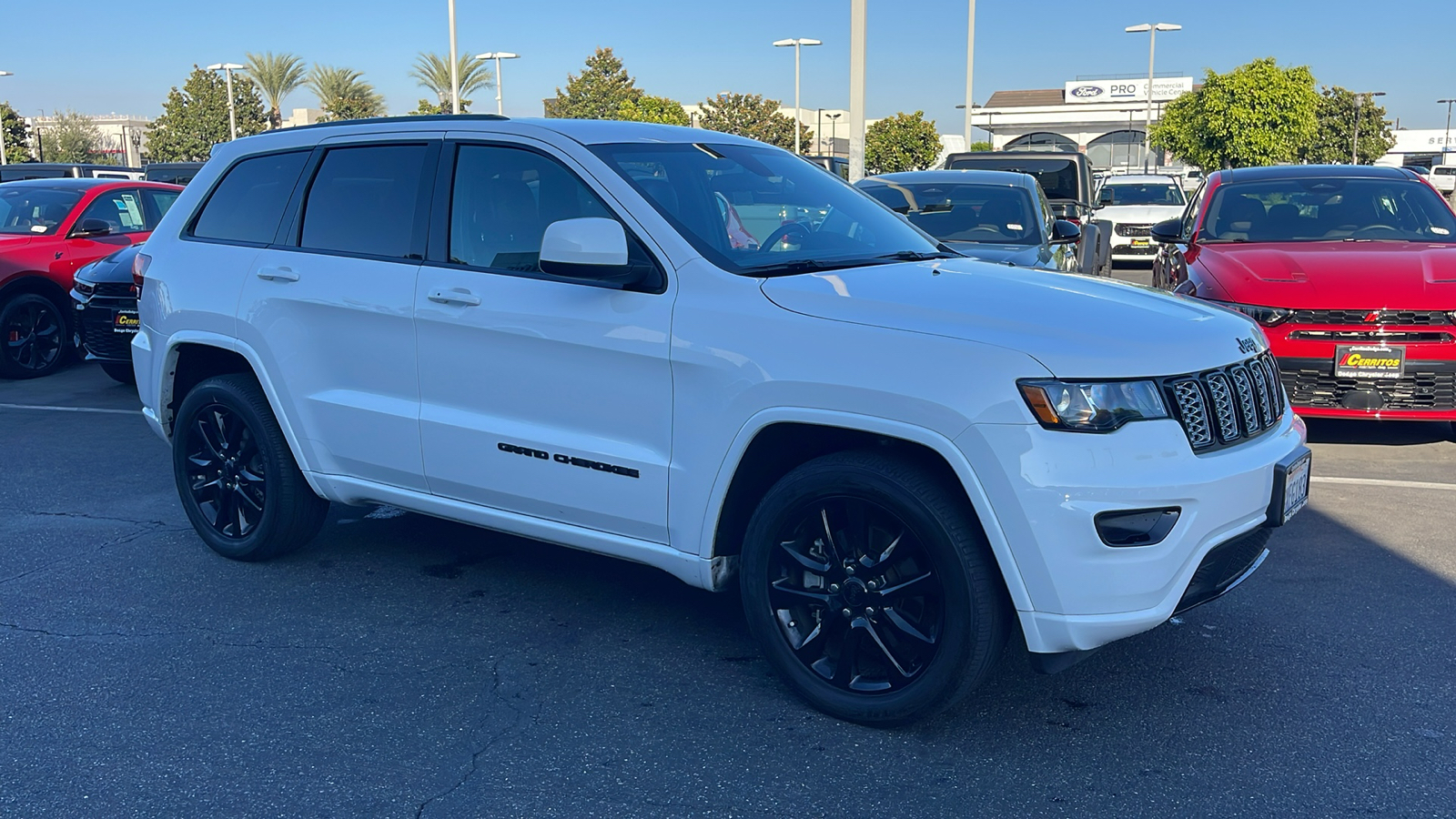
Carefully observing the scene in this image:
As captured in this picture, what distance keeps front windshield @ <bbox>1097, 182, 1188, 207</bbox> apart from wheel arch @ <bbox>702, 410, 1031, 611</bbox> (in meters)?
20.1

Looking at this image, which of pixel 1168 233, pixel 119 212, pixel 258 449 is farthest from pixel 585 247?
pixel 119 212

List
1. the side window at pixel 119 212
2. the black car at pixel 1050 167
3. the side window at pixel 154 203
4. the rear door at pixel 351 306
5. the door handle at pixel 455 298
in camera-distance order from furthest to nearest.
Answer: the black car at pixel 1050 167
the side window at pixel 154 203
the side window at pixel 119 212
the rear door at pixel 351 306
the door handle at pixel 455 298

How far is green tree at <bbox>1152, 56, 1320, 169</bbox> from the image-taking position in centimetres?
3916

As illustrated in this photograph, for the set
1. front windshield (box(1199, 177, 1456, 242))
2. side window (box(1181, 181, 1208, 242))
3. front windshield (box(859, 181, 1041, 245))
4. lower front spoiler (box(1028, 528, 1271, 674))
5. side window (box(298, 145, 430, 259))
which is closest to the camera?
lower front spoiler (box(1028, 528, 1271, 674))

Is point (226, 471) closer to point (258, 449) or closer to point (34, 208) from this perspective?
point (258, 449)

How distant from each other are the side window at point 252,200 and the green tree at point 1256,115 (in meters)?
38.3

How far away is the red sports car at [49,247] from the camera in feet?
34.8

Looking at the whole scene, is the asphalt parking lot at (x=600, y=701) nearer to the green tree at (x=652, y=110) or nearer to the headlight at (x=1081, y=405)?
the headlight at (x=1081, y=405)

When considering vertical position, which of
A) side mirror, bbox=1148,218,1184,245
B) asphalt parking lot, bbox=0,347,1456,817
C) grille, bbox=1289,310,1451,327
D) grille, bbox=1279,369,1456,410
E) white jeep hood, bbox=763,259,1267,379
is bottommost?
asphalt parking lot, bbox=0,347,1456,817

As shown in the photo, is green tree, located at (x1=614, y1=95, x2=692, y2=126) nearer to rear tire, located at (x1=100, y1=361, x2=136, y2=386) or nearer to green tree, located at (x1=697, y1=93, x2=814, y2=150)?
green tree, located at (x1=697, y1=93, x2=814, y2=150)

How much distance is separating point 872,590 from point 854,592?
0.18 ft

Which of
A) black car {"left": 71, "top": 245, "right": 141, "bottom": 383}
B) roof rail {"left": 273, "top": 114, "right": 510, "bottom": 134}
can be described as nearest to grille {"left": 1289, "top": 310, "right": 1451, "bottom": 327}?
roof rail {"left": 273, "top": 114, "right": 510, "bottom": 134}

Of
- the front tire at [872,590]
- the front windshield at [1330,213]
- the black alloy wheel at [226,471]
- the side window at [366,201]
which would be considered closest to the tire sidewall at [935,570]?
the front tire at [872,590]

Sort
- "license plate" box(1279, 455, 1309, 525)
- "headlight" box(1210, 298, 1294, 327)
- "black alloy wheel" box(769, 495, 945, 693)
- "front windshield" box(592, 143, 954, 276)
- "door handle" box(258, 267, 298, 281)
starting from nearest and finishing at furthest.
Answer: "black alloy wheel" box(769, 495, 945, 693) → "license plate" box(1279, 455, 1309, 525) → "front windshield" box(592, 143, 954, 276) → "door handle" box(258, 267, 298, 281) → "headlight" box(1210, 298, 1294, 327)
